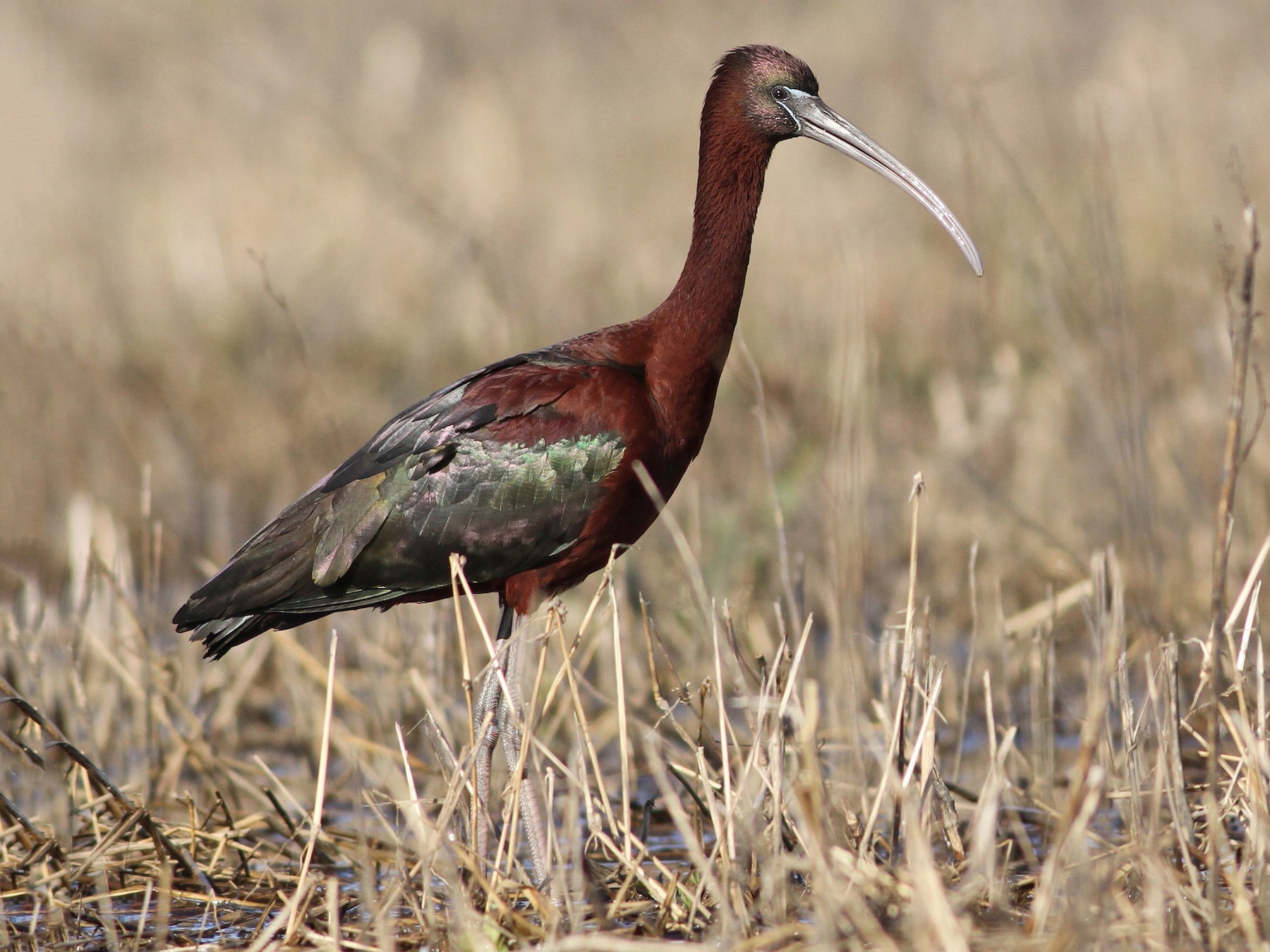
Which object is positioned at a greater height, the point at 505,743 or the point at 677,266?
the point at 677,266

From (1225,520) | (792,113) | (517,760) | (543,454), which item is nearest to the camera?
(1225,520)

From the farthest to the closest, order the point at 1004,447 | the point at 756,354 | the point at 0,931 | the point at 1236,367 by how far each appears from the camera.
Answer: the point at 756,354 < the point at 1004,447 < the point at 0,931 < the point at 1236,367

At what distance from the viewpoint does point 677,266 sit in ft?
33.9

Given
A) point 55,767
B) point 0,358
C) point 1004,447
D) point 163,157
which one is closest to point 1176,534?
point 1004,447

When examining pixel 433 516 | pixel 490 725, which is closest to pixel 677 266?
pixel 433 516

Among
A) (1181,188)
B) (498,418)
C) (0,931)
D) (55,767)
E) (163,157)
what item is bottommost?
(0,931)

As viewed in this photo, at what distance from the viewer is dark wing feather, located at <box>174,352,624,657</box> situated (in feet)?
15.2

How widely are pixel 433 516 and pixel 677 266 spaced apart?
584 cm

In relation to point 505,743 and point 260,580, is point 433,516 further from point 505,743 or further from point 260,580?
point 505,743

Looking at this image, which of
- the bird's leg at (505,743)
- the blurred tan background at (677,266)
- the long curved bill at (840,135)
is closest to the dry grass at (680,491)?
the blurred tan background at (677,266)

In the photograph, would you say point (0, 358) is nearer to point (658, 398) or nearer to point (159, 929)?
point (658, 398)

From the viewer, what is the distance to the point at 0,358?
27.5 feet

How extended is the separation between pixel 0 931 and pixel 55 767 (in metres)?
0.46

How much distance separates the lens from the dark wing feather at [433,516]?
4633mm
